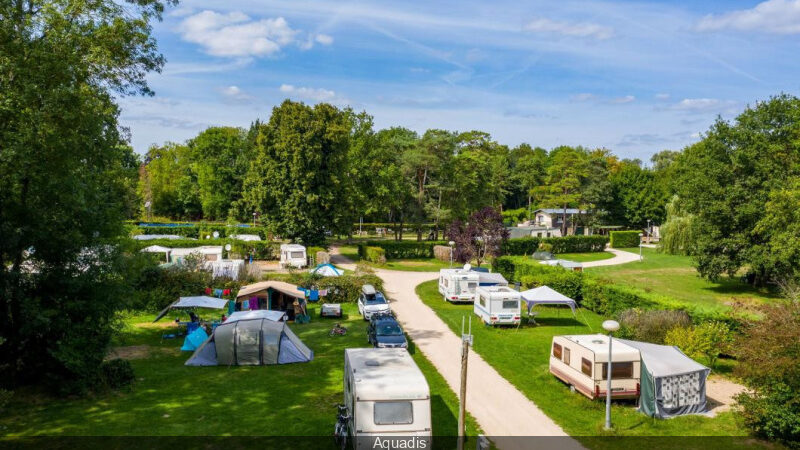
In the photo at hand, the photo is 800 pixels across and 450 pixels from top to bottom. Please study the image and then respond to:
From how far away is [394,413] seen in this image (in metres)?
11.7

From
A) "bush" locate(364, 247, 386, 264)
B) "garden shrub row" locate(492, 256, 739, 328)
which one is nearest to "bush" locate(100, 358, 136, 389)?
"garden shrub row" locate(492, 256, 739, 328)

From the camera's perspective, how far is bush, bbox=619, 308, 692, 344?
2014 centimetres

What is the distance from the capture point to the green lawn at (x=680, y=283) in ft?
116

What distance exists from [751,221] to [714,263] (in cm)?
357

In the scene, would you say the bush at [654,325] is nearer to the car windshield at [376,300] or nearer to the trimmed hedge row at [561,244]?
the car windshield at [376,300]

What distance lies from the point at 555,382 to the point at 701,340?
565cm

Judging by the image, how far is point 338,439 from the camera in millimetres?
12867

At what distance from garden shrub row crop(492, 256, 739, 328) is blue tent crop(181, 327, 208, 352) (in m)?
18.3

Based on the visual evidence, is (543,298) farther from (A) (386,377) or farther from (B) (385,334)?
(A) (386,377)

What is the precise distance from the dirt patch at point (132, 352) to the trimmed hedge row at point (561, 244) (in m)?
38.7

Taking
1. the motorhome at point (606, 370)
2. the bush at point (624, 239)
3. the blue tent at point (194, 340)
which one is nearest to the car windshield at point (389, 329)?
the blue tent at point (194, 340)

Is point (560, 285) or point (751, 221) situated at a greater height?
point (751, 221)

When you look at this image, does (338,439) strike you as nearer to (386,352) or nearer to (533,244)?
(386,352)

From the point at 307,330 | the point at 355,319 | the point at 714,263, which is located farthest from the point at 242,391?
the point at 714,263
